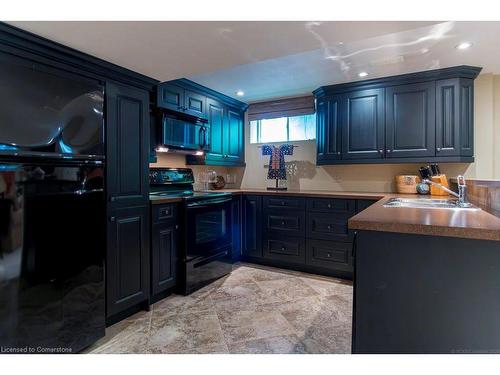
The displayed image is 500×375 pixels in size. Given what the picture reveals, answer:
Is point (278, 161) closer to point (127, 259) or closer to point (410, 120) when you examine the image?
point (410, 120)

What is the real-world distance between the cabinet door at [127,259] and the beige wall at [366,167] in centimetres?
119

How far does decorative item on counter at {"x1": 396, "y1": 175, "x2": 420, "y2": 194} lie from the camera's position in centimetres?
323

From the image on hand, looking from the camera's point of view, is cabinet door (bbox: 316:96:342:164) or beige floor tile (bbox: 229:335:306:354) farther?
cabinet door (bbox: 316:96:342:164)

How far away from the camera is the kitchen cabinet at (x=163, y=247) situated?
2.53 m

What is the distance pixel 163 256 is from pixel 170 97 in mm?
1603

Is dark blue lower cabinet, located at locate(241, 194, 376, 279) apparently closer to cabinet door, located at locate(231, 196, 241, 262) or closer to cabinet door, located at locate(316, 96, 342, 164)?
cabinet door, located at locate(231, 196, 241, 262)

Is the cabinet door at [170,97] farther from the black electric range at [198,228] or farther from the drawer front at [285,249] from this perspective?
the drawer front at [285,249]

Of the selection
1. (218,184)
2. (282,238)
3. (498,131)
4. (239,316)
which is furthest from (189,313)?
(498,131)

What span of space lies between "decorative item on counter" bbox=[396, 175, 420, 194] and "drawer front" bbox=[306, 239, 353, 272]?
900 millimetres

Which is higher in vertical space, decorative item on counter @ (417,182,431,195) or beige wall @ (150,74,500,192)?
beige wall @ (150,74,500,192)

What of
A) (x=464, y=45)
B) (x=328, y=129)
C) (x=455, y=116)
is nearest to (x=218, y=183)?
(x=328, y=129)

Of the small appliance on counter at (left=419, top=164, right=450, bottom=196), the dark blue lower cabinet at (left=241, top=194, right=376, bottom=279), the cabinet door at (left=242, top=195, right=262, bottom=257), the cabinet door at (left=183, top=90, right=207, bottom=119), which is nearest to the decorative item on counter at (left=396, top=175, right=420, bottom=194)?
the small appliance on counter at (left=419, top=164, right=450, bottom=196)

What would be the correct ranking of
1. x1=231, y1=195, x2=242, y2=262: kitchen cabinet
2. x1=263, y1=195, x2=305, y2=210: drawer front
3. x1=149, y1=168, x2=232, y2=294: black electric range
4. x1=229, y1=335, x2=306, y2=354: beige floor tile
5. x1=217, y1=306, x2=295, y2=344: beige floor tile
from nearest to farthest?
1. x1=229, y1=335, x2=306, y2=354: beige floor tile
2. x1=217, y1=306, x2=295, y2=344: beige floor tile
3. x1=149, y1=168, x2=232, y2=294: black electric range
4. x1=263, y1=195, x2=305, y2=210: drawer front
5. x1=231, y1=195, x2=242, y2=262: kitchen cabinet

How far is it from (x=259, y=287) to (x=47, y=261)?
1942mm
